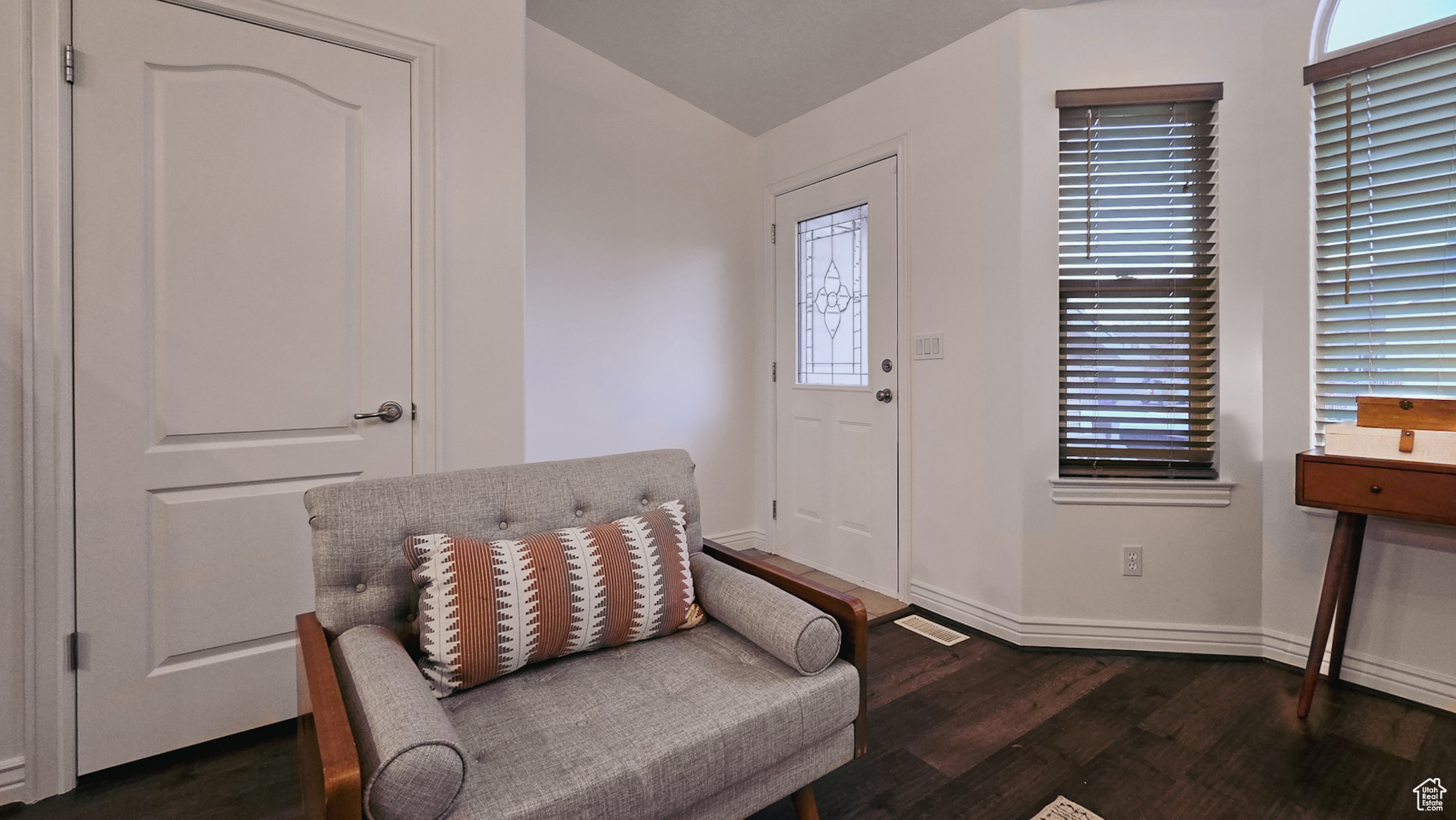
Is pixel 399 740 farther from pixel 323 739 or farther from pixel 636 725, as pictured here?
pixel 636 725

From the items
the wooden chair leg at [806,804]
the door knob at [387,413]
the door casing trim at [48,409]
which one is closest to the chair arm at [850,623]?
the wooden chair leg at [806,804]

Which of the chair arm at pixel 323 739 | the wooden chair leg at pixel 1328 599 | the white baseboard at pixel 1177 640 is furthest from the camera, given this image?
the white baseboard at pixel 1177 640

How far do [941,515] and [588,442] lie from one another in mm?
1606

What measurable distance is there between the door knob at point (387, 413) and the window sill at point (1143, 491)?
2242 mm

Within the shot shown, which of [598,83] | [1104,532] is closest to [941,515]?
[1104,532]

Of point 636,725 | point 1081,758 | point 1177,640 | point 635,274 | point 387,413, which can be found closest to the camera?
point 636,725

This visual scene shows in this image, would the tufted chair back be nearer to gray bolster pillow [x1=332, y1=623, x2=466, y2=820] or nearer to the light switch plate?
gray bolster pillow [x1=332, y1=623, x2=466, y2=820]

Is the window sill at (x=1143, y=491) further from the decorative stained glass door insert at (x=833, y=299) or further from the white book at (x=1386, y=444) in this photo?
the decorative stained glass door insert at (x=833, y=299)

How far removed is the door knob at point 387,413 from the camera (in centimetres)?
201

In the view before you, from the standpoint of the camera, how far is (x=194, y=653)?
1.82 metres

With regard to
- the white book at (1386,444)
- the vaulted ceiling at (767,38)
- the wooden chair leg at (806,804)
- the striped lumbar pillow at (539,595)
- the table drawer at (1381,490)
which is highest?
the vaulted ceiling at (767,38)

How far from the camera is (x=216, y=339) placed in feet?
5.95

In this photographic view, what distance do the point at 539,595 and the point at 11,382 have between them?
4.59 feet

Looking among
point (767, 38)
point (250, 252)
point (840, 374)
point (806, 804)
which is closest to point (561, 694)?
point (806, 804)
